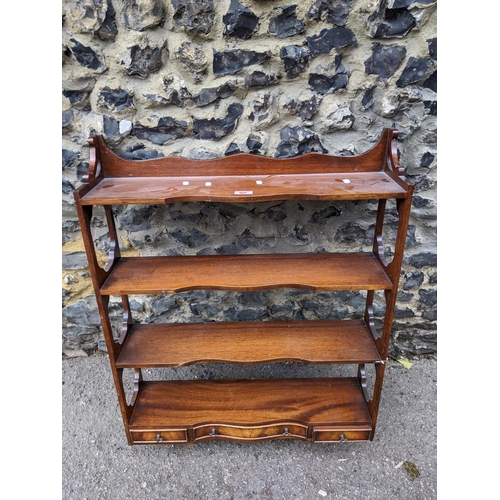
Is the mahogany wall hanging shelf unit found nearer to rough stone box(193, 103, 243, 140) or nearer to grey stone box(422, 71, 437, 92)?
rough stone box(193, 103, 243, 140)

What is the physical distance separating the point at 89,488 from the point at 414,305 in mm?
1997

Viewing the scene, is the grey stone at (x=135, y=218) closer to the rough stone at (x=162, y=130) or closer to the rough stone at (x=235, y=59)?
the rough stone at (x=162, y=130)

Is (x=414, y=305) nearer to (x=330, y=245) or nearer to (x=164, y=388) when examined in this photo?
(x=330, y=245)

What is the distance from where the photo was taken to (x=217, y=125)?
1.84 metres

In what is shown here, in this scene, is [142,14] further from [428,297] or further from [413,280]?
[428,297]

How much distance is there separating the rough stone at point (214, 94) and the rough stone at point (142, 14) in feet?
1.09

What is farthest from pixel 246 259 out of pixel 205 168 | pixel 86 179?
pixel 86 179

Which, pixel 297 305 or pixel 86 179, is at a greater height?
pixel 86 179

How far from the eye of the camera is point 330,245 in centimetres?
213

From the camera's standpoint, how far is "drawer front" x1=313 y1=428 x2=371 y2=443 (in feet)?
6.22

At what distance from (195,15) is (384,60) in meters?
0.85

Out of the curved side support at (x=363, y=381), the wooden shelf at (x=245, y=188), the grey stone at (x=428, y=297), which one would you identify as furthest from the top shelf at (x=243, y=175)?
the curved side support at (x=363, y=381)

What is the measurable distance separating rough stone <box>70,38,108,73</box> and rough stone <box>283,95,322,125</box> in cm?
85

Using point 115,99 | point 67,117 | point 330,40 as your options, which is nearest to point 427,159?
point 330,40
